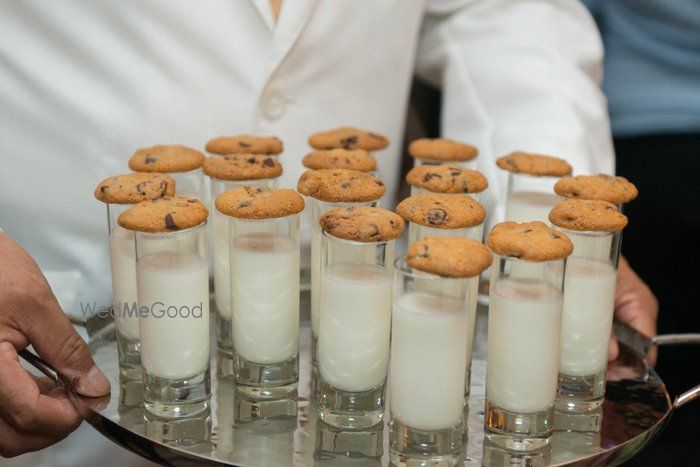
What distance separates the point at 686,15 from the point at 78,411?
4.27 ft

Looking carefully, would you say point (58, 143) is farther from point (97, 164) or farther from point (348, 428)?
point (348, 428)

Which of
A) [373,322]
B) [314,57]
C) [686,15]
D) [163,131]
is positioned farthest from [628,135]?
[373,322]

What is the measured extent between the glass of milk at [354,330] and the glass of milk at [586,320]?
19 cm

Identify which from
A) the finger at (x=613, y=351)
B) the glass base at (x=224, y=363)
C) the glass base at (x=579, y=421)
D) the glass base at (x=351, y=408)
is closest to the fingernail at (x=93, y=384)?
the glass base at (x=224, y=363)

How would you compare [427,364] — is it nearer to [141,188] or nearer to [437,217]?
[437,217]

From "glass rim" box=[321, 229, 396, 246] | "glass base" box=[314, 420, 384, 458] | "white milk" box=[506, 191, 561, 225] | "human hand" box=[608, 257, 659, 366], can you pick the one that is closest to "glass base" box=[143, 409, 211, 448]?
"glass base" box=[314, 420, 384, 458]

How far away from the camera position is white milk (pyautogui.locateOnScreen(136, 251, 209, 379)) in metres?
0.76

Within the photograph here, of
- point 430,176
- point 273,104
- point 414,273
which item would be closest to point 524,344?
point 414,273

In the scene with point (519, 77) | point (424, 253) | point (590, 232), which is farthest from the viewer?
point (519, 77)

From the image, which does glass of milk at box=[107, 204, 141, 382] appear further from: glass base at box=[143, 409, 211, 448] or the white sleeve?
the white sleeve

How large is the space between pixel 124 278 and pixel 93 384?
0.37 ft

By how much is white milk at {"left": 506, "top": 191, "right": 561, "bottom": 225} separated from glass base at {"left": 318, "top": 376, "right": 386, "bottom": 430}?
1.00 feet

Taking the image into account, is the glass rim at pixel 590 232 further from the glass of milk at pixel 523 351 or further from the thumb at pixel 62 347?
the thumb at pixel 62 347

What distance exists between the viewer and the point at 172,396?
0.79 metres
